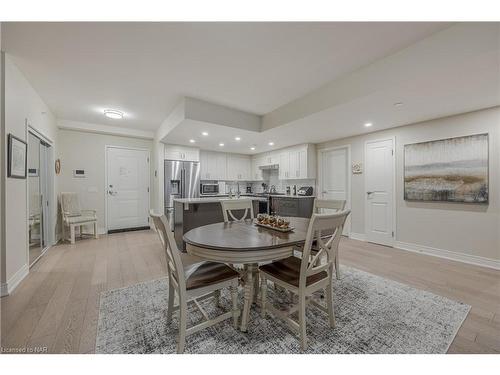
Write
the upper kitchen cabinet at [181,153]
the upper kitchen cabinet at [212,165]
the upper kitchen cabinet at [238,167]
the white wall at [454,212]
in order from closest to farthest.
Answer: the white wall at [454,212] < the upper kitchen cabinet at [181,153] < the upper kitchen cabinet at [212,165] < the upper kitchen cabinet at [238,167]

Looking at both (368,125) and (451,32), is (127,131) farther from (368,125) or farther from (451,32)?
(451,32)

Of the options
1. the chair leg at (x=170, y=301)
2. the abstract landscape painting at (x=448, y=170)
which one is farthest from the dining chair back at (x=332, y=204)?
the abstract landscape painting at (x=448, y=170)

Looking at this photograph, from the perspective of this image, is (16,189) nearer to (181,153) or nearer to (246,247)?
(246,247)

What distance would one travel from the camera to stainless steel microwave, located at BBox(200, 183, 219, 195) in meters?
5.97

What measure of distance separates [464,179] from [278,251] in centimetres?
345

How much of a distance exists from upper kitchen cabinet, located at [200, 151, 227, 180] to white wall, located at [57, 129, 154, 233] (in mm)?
2102

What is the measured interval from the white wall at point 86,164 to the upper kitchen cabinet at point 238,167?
2.96 meters

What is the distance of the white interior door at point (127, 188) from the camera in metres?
5.13

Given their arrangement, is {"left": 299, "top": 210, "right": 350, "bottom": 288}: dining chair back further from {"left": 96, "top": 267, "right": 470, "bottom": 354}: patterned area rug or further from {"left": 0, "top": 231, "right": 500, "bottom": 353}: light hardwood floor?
{"left": 0, "top": 231, "right": 500, "bottom": 353}: light hardwood floor

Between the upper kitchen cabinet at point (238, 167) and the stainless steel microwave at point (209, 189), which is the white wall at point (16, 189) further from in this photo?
the upper kitchen cabinet at point (238, 167)

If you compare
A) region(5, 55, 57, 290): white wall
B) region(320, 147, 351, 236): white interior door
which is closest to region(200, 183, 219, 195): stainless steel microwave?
region(320, 147, 351, 236): white interior door

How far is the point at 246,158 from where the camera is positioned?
700 centimetres

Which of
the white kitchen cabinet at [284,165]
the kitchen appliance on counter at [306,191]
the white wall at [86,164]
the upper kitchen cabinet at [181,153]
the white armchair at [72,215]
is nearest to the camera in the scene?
the white armchair at [72,215]
